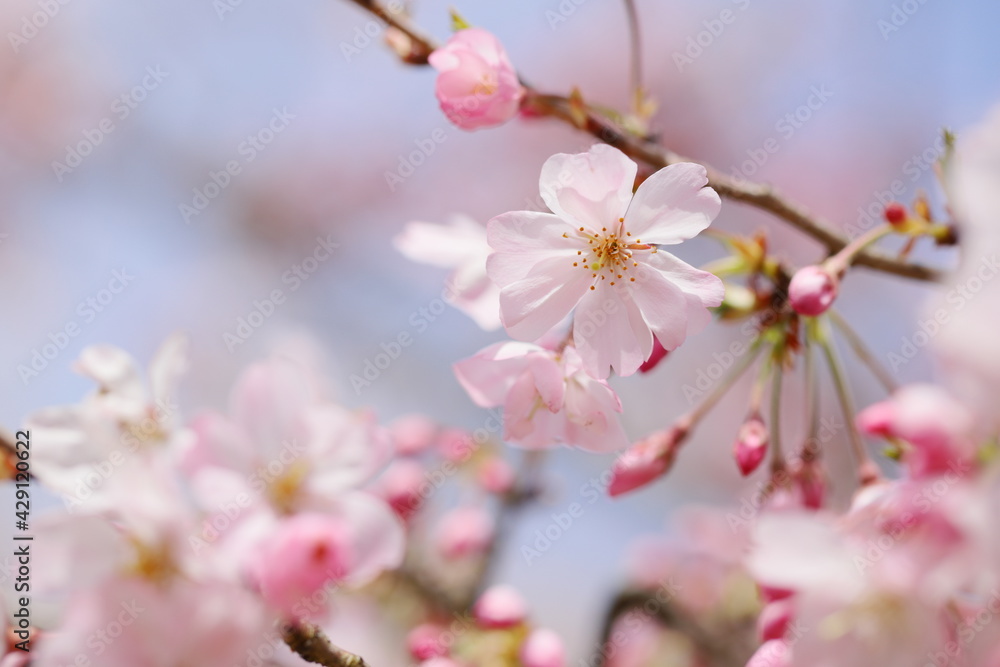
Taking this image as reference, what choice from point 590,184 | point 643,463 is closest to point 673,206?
point 590,184

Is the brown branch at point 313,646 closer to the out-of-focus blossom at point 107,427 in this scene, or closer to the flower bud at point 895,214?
the out-of-focus blossom at point 107,427

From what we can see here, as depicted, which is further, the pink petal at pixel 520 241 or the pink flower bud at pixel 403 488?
the pink flower bud at pixel 403 488

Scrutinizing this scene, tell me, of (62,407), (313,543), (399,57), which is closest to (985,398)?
(313,543)

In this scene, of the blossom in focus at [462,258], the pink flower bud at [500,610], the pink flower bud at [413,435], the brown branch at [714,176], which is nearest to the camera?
the brown branch at [714,176]

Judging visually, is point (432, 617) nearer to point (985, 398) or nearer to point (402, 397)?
point (402, 397)

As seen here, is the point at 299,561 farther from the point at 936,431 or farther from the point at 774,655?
the point at 936,431

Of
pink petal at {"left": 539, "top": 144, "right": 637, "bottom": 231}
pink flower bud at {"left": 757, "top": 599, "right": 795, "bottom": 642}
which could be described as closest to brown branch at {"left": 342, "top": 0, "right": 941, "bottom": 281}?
pink petal at {"left": 539, "top": 144, "right": 637, "bottom": 231}

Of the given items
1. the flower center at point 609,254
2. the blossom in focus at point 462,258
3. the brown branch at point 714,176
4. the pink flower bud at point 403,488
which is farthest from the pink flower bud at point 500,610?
the brown branch at point 714,176

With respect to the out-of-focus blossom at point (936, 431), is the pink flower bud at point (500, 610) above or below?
below

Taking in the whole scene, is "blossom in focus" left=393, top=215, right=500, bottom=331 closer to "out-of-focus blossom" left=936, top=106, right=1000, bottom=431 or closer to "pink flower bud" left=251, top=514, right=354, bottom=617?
"pink flower bud" left=251, top=514, right=354, bottom=617
